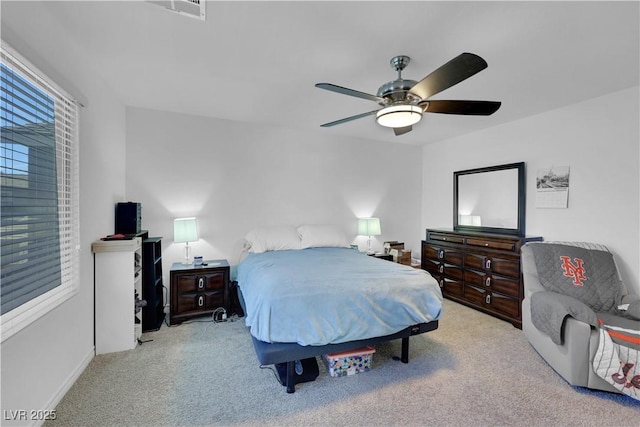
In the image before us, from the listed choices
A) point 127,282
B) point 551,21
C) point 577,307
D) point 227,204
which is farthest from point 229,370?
point 551,21

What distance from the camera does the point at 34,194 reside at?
1.66m

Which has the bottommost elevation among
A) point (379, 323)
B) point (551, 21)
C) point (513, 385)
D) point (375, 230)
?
point (513, 385)

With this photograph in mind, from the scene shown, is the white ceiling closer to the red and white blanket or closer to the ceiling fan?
the ceiling fan

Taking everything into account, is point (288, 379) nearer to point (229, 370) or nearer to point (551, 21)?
point (229, 370)

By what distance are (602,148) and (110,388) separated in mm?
4878

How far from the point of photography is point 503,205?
3773 mm

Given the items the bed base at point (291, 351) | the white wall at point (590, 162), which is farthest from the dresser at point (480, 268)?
the bed base at point (291, 351)

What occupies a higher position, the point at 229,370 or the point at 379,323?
the point at 379,323

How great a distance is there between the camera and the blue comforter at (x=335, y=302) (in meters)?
1.90

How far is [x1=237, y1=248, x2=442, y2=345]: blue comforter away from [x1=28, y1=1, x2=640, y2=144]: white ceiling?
68.6 inches

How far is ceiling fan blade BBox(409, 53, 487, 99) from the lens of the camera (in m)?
1.54

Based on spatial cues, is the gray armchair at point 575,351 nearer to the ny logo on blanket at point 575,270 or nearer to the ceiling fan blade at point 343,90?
the ny logo on blanket at point 575,270

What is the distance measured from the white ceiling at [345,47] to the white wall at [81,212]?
0.65 feet

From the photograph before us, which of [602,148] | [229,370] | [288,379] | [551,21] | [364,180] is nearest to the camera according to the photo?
[551,21]
